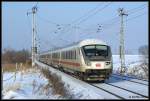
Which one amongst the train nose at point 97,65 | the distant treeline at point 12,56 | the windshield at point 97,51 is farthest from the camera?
the distant treeline at point 12,56

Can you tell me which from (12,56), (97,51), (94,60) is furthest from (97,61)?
(12,56)

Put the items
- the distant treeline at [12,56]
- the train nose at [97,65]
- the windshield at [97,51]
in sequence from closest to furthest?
the train nose at [97,65] < the windshield at [97,51] < the distant treeline at [12,56]

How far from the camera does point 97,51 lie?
92.4 feet

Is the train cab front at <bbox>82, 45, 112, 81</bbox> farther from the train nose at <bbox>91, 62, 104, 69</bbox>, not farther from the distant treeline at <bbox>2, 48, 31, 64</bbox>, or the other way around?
the distant treeline at <bbox>2, 48, 31, 64</bbox>

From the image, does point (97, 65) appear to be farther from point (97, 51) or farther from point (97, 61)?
point (97, 51)

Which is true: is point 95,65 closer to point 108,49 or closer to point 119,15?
point 108,49

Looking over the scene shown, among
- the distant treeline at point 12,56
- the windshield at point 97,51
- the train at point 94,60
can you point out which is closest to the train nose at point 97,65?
the train at point 94,60

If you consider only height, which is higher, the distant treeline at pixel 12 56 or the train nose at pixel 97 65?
the distant treeline at pixel 12 56

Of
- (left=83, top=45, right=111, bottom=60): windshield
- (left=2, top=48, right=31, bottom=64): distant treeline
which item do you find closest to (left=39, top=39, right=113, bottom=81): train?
(left=83, top=45, right=111, bottom=60): windshield

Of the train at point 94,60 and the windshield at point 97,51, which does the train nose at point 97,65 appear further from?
the windshield at point 97,51

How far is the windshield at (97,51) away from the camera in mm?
27922

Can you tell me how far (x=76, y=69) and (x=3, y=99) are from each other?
50.5 feet

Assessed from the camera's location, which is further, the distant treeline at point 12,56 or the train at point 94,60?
the distant treeline at point 12,56

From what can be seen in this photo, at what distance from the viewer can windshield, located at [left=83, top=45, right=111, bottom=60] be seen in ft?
91.6
